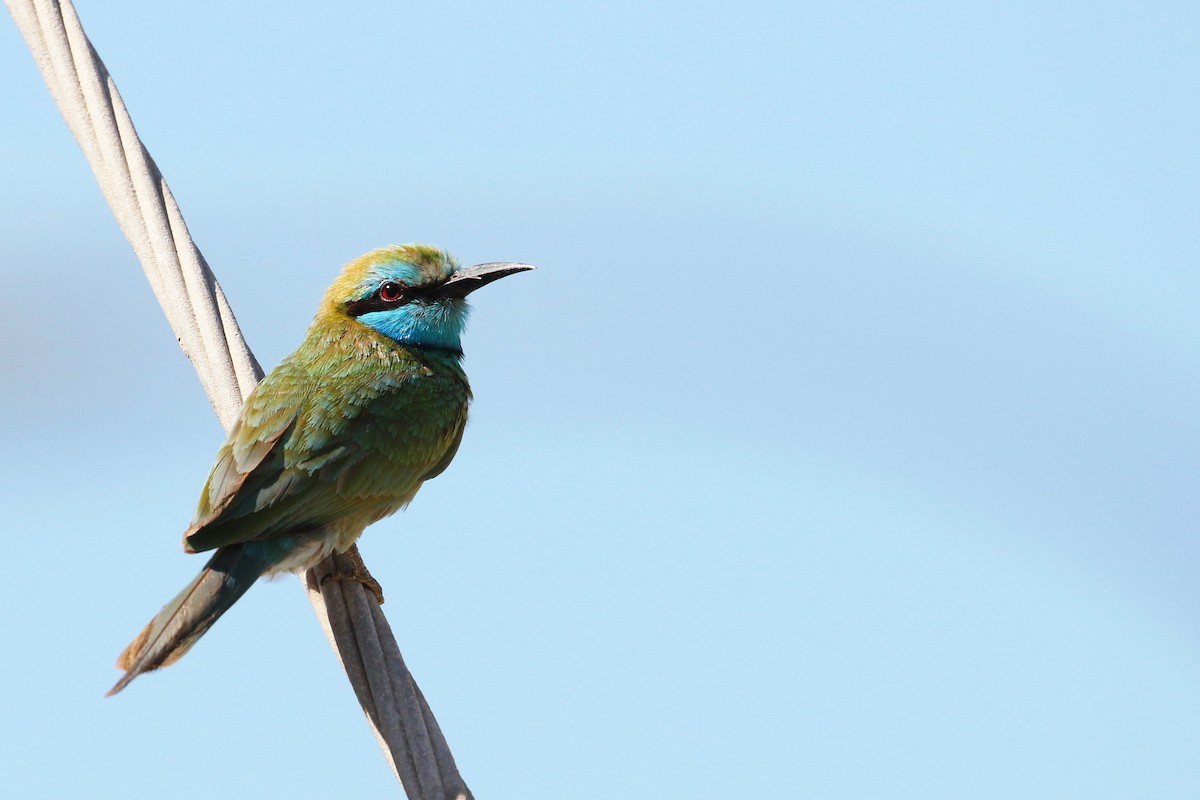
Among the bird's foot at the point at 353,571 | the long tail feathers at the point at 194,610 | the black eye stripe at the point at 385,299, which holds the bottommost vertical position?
the long tail feathers at the point at 194,610

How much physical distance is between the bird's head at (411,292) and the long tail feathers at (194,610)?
992 millimetres

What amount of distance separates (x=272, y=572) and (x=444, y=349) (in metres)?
1.03

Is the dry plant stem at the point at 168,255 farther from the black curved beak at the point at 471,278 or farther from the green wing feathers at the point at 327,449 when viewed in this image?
the black curved beak at the point at 471,278

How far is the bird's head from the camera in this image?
3.80m

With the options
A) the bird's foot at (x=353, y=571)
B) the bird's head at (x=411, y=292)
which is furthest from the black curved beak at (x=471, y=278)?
the bird's foot at (x=353, y=571)

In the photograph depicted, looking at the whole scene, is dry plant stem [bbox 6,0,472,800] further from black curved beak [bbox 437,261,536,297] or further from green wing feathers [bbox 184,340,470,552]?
black curved beak [bbox 437,261,536,297]

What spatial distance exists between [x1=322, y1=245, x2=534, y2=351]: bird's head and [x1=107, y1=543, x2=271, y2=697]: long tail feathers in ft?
3.25

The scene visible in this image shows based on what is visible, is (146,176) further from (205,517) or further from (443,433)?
(443,433)

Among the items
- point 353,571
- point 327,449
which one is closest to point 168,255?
point 327,449

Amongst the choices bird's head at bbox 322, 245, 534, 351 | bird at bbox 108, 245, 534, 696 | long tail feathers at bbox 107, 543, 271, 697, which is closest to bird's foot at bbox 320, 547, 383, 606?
bird at bbox 108, 245, 534, 696

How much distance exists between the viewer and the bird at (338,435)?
2865mm

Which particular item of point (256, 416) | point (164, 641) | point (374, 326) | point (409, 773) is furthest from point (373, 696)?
point (374, 326)

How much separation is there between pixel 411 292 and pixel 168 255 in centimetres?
113

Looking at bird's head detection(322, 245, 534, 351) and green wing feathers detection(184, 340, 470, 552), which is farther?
bird's head detection(322, 245, 534, 351)
